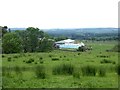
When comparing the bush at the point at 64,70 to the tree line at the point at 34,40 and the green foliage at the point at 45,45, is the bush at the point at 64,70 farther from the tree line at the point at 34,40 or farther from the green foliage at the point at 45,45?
the green foliage at the point at 45,45

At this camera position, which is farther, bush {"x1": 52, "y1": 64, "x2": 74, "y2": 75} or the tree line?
the tree line

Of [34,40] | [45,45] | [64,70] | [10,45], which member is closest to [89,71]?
[64,70]

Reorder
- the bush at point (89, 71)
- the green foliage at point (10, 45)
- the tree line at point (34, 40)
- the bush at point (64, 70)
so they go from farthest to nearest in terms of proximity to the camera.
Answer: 1. the tree line at point (34, 40)
2. the green foliage at point (10, 45)
3. the bush at point (64, 70)
4. the bush at point (89, 71)

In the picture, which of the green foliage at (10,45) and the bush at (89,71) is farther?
the green foliage at (10,45)

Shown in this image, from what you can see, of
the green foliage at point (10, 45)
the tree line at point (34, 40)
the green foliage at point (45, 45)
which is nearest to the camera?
the green foliage at point (10, 45)

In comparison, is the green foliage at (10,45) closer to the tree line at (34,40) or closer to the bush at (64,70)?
the tree line at (34,40)

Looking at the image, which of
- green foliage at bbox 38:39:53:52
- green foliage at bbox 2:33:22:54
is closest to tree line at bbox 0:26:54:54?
green foliage at bbox 38:39:53:52

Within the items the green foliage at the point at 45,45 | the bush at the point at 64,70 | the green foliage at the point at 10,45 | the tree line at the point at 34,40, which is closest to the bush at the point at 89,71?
the bush at the point at 64,70

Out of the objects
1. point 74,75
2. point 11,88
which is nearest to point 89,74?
point 74,75

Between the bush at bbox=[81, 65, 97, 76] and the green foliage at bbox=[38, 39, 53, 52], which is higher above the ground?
the bush at bbox=[81, 65, 97, 76]

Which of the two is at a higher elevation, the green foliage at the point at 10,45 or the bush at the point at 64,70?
the bush at the point at 64,70

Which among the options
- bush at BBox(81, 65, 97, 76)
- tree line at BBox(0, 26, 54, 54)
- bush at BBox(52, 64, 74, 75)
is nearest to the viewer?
bush at BBox(81, 65, 97, 76)

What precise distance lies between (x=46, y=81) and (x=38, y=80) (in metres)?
0.40

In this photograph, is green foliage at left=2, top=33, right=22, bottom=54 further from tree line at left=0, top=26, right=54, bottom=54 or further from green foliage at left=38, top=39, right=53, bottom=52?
green foliage at left=38, top=39, right=53, bottom=52
